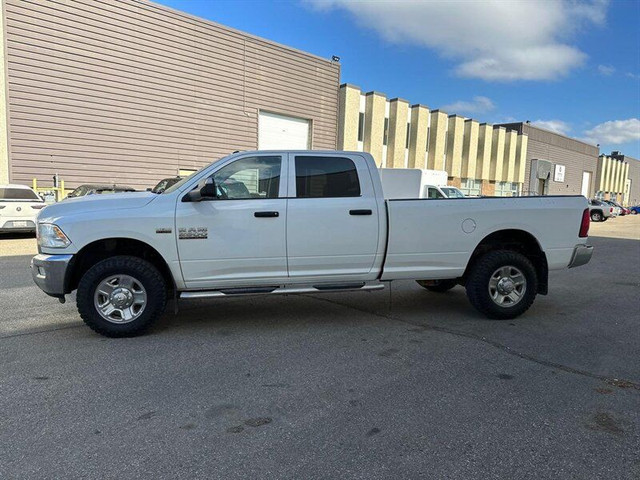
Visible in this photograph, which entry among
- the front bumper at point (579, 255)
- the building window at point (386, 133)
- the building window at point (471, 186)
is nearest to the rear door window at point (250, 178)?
the front bumper at point (579, 255)

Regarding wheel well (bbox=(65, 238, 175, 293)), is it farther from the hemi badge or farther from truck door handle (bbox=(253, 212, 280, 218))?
truck door handle (bbox=(253, 212, 280, 218))

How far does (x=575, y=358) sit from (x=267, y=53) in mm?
23710

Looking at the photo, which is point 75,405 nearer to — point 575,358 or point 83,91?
point 575,358

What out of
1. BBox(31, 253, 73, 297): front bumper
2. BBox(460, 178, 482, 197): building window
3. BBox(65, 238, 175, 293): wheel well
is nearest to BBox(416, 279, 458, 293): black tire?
BBox(65, 238, 175, 293): wheel well

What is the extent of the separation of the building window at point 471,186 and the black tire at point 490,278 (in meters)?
35.8

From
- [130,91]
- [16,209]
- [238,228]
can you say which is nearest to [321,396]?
[238,228]

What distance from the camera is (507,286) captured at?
5.74m

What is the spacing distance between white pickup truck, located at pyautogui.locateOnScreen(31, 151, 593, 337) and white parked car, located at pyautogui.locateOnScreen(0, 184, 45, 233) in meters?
10.0

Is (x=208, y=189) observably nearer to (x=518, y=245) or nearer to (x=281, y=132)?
(x=518, y=245)

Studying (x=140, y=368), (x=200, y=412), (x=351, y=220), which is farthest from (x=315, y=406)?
(x=351, y=220)

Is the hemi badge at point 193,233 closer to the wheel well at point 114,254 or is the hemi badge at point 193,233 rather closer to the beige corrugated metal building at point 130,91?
the wheel well at point 114,254

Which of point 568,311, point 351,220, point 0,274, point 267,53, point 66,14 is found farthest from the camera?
point 267,53

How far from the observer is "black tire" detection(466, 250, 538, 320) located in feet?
18.5

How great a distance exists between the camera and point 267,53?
24516 millimetres
